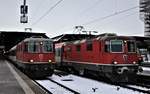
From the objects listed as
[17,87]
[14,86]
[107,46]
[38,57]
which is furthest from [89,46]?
[17,87]

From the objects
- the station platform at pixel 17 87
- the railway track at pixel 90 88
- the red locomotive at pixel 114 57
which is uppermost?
the red locomotive at pixel 114 57

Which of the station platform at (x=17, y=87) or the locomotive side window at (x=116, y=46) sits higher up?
the locomotive side window at (x=116, y=46)

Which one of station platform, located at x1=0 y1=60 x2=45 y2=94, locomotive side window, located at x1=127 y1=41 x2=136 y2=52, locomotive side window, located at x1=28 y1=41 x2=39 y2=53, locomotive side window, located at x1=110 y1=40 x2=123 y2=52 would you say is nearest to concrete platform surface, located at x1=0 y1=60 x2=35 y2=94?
station platform, located at x1=0 y1=60 x2=45 y2=94

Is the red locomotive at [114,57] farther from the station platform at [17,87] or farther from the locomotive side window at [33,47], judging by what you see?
the station platform at [17,87]

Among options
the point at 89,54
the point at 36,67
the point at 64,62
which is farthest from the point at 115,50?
the point at 64,62

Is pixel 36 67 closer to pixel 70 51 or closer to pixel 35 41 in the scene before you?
pixel 35 41

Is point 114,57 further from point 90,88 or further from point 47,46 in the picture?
point 47,46

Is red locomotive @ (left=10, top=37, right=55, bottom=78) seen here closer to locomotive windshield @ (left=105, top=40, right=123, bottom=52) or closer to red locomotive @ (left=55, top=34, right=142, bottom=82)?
red locomotive @ (left=55, top=34, right=142, bottom=82)

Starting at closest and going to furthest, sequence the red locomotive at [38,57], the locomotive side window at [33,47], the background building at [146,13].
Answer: the red locomotive at [38,57]
the locomotive side window at [33,47]
the background building at [146,13]

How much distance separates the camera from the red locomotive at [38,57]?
23828mm

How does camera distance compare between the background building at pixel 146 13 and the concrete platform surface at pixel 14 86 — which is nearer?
the concrete platform surface at pixel 14 86

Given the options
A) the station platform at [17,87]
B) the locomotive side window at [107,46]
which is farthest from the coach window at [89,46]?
the station platform at [17,87]

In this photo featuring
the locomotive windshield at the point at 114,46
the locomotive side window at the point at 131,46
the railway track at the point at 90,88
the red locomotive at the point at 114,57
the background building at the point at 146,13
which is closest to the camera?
the railway track at the point at 90,88

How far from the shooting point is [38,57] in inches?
942
